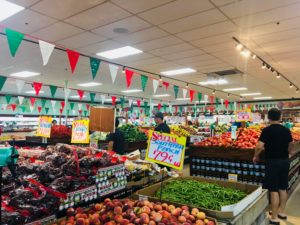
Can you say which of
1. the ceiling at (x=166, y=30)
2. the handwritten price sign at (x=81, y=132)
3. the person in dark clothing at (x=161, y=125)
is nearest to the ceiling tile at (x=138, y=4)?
the ceiling at (x=166, y=30)

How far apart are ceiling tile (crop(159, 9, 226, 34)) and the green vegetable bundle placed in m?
3.18

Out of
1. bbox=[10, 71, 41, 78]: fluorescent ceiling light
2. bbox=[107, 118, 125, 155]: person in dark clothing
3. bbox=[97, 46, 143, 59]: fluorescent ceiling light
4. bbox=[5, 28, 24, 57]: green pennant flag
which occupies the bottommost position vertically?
bbox=[107, 118, 125, 155]: person in dark clothing

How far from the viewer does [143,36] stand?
5.83 metres

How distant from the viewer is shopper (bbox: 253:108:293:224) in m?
4.04

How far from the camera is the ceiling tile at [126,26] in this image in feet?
16.2

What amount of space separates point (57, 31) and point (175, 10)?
8.46 ft

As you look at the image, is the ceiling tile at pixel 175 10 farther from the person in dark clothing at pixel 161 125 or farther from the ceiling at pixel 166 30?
the person in dark clothing at pixel 161 125

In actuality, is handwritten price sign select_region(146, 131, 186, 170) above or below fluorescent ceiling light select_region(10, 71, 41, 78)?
below

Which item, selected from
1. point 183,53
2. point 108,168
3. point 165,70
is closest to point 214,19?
point 183,53

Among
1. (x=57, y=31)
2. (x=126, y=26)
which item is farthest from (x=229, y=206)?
(x=57, y=31)

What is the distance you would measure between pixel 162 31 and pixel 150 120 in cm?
1024

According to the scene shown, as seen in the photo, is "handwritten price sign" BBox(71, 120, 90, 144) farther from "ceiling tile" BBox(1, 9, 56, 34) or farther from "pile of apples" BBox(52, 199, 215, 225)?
"pile of apples" BBox(52, 199, 215, 225)

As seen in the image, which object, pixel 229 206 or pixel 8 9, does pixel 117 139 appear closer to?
pixel 8 9

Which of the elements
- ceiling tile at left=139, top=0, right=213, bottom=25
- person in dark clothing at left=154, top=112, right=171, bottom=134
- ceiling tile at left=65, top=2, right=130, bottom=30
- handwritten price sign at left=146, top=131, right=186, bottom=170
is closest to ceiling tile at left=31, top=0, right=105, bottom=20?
ceiling tile at left=65, top=2, right=130, bottom=30
